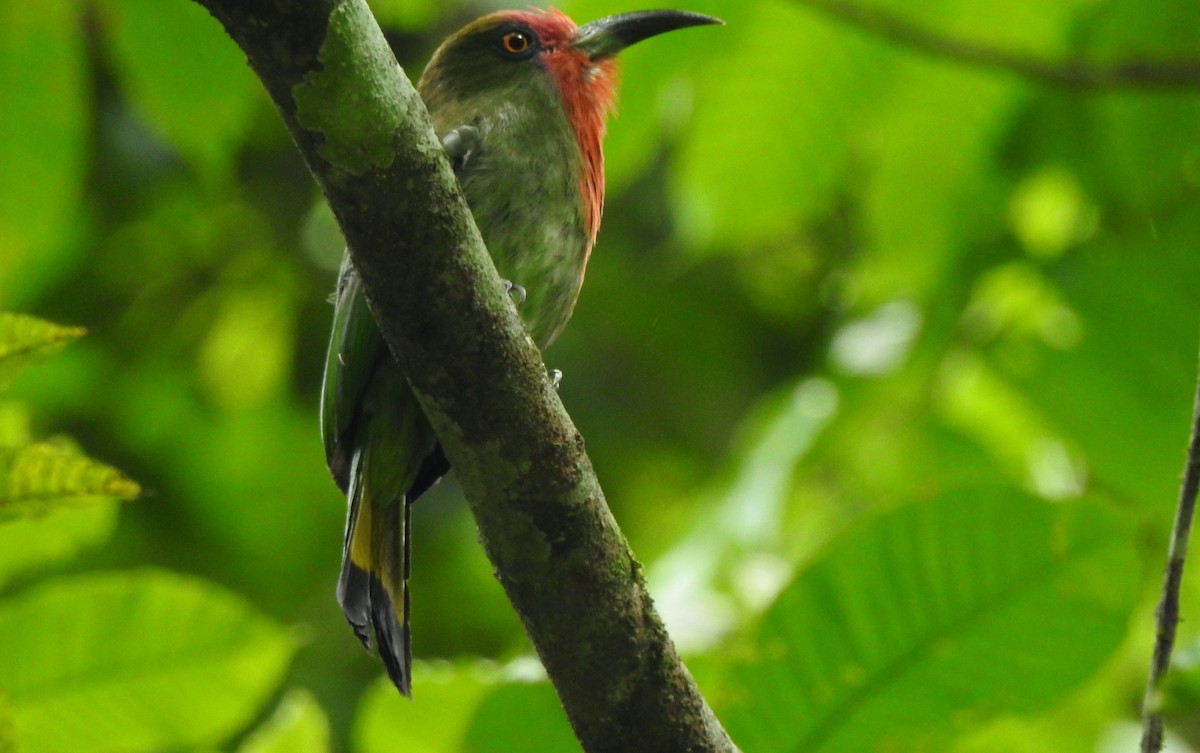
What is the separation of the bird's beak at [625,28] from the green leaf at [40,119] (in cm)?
86

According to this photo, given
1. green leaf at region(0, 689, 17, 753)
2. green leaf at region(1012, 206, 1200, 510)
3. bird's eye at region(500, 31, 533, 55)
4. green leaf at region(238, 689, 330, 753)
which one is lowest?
green leaf at region(238, 689, 330, 753)

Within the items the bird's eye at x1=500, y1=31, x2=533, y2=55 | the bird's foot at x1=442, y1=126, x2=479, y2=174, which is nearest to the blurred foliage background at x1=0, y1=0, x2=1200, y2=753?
the bird's eye at x1=500, y1=31, x2=533, y2=55

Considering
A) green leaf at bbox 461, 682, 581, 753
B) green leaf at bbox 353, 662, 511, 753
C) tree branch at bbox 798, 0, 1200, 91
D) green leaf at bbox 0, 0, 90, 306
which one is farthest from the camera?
tree branch at bbox 798, 0, 1200, 91

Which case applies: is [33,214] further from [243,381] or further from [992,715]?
[243,381]

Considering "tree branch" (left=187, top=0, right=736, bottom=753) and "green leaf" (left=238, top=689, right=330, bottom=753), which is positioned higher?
"tree branch" (left=187, top=0, right=736, bottom=753)

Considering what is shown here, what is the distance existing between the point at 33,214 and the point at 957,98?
176 centimetres

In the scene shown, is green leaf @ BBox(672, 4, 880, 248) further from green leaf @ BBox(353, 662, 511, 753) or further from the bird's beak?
green leaf @ BBox(353, 662, 511, 753)

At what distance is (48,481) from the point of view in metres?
1.54

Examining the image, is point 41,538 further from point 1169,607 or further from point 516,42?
point 1169,607

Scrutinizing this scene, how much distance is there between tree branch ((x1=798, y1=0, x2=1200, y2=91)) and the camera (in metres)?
2.84

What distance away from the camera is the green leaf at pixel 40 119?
240 cm

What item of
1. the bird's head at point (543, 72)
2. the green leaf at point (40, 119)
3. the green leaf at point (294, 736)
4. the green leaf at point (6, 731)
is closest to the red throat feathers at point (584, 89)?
the bird's head at point (543, 72)

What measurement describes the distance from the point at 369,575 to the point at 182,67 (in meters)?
0.93

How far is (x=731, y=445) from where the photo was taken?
18.3 feet
